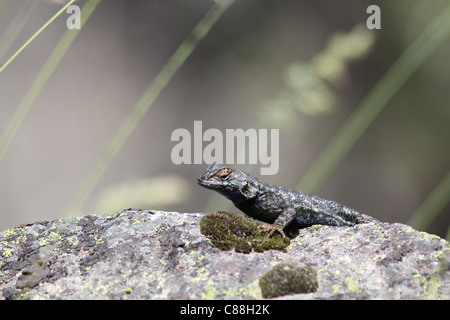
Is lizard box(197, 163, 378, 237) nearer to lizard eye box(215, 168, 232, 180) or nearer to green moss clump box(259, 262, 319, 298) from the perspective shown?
lizard eye box(215, 168, 232, 180)

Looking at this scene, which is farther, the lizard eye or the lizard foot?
the lizard eye

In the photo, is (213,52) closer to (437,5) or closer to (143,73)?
(143,73)

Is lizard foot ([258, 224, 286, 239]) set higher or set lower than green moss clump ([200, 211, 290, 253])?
higher

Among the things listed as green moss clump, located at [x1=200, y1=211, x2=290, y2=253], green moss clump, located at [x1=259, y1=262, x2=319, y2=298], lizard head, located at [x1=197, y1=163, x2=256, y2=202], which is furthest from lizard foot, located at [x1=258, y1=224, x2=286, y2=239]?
green moss clump, located at [x1=259, y1=262, x2=319, y2=298]

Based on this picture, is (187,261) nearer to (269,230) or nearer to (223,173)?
(269,230)

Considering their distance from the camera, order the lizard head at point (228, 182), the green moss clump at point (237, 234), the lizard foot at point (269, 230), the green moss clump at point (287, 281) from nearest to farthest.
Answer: the green moss clump at point (287, 281)
the green moss clump at point (237, 234)
the lizard foot at point (269, 230)
the lizard head at point (228, 182)

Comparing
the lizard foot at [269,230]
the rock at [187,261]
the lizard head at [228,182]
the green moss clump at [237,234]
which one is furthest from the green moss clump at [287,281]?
the lizard head at [228,182]

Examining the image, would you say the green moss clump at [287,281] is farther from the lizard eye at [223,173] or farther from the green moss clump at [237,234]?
the lizard eye at [223,173]

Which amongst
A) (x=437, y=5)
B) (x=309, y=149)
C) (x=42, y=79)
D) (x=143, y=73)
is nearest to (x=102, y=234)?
(x=42, y=79)
